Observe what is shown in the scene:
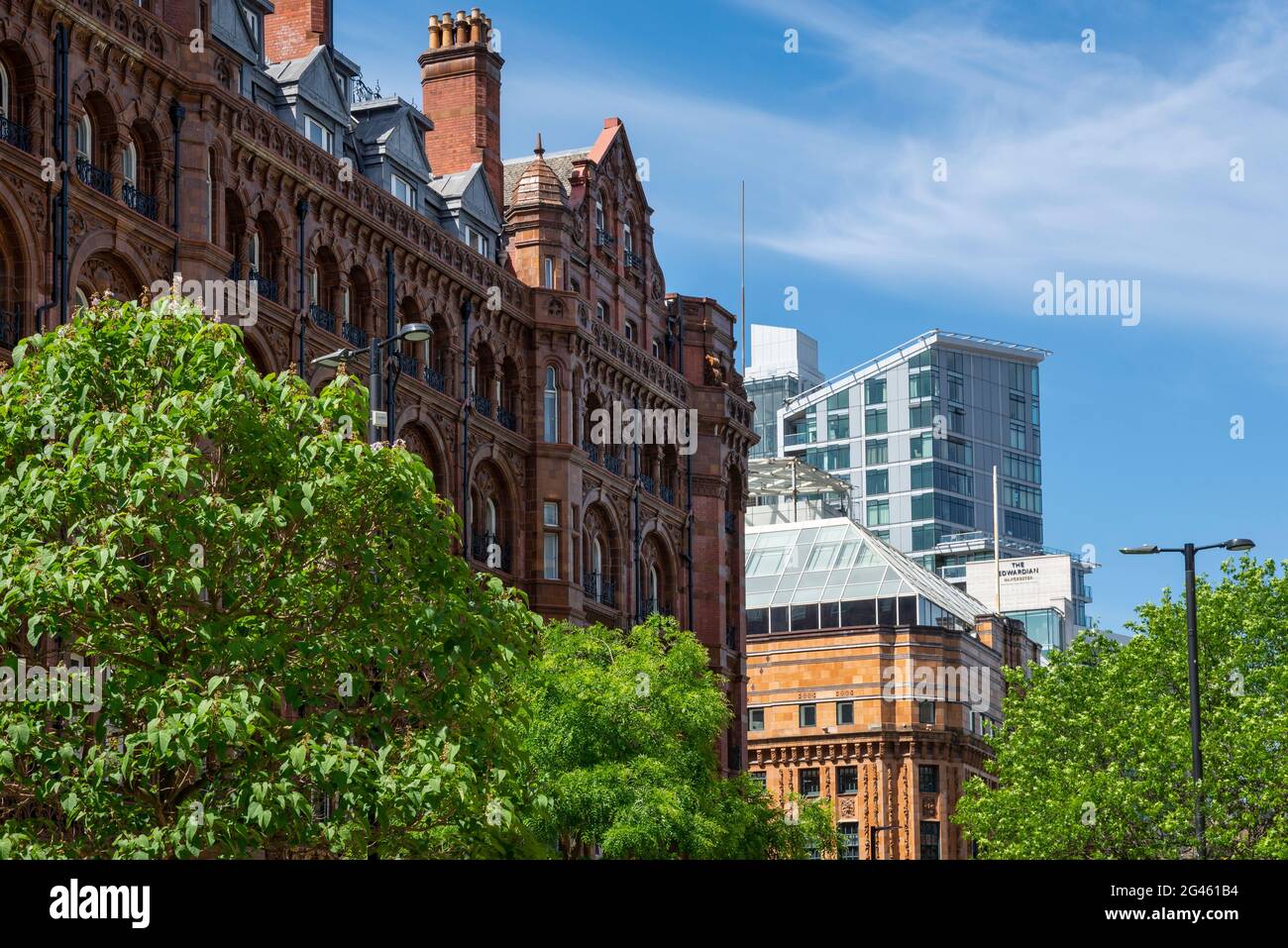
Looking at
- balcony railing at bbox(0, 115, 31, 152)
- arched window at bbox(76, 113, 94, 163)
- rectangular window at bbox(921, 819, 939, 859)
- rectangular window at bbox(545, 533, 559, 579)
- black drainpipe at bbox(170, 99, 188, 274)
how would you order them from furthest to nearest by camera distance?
rectangular window at bbox(921, 819, 939, 859) < rectangular window at bbox(545, 533, 559, 579) < black drainpipe at bbox(170, 99, 188, 274) < arched window at bbox(76, 113, 94, 163) < balcony railing at bbox(0, 115, 31, 152)

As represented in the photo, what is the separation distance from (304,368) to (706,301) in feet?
97.3

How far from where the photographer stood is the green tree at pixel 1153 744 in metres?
61.8

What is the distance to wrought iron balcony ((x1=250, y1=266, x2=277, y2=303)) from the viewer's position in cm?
5313

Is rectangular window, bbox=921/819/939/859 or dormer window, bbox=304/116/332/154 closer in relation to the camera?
dormer window, bbox=304/116/332/154

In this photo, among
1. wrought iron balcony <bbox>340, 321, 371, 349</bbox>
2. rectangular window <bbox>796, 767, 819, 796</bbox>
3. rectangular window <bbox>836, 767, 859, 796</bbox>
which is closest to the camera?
wrought iron balcony <bbox>340, 321, 371, 349</bbox>

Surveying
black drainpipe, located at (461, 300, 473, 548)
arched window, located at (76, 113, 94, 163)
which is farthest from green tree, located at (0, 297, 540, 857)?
black drainpipe, located at (461, 300, 473, 548)

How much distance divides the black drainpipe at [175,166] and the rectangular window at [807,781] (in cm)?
7068

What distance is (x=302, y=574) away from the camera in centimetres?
2933

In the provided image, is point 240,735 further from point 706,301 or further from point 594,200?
point 706,301

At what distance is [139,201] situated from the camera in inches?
1886

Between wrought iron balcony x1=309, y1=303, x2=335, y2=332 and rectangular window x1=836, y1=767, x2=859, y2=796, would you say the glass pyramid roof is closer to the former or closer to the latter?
rectangular window x1=836, y1=767, x2=859, y2=796

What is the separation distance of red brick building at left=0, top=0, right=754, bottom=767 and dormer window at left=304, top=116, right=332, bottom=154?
8 cm

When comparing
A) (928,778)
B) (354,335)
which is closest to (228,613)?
(354,335)
